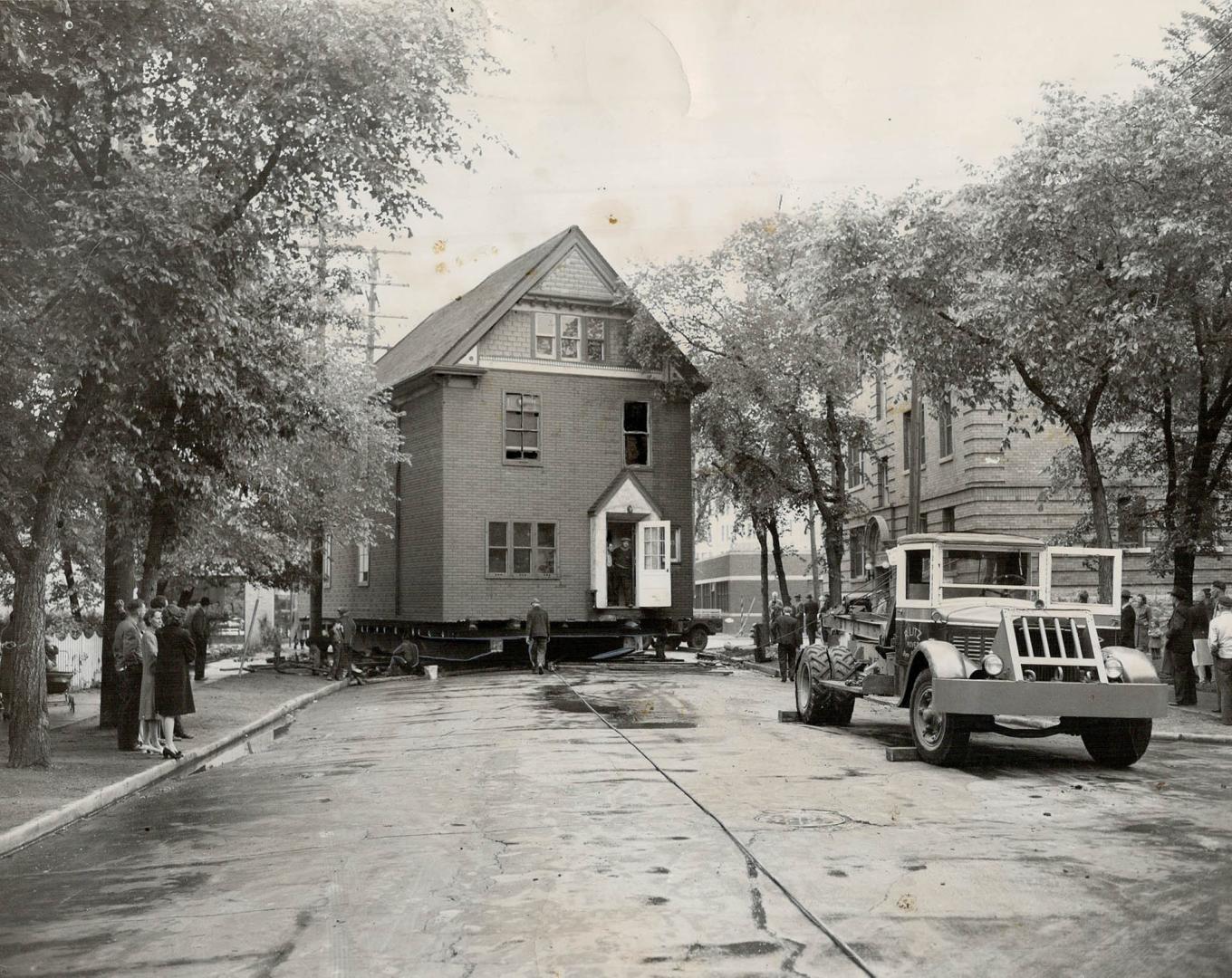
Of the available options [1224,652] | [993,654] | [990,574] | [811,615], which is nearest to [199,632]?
[811,615]

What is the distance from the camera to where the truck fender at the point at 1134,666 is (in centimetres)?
1241

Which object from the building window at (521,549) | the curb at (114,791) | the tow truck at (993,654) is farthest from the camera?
the building window at (521,549)

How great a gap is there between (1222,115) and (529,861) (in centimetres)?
1643

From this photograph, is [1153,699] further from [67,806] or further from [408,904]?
[67,806]

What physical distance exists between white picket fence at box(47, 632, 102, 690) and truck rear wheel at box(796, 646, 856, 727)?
14326 mm

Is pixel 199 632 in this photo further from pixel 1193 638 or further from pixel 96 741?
pixel 1193 638

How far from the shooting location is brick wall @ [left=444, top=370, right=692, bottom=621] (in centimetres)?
3344

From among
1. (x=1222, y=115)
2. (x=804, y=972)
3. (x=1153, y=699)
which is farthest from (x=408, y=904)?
(x=1222, y=115)

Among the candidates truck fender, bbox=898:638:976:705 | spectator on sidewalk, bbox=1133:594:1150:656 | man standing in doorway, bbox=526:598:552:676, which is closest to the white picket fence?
man standing in doorway, bbox=526:598:552:676

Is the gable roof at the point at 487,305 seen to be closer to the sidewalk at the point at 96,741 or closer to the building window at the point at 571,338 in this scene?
the building window at the point at 571,338

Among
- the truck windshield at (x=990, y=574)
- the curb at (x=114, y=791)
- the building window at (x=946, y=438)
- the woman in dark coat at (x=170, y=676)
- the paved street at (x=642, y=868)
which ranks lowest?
the curb at (x=114, y=791)

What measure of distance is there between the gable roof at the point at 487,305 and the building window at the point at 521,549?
15.5 ft

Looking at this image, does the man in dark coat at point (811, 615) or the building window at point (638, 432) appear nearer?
the man in dark coat at point (811, 615)

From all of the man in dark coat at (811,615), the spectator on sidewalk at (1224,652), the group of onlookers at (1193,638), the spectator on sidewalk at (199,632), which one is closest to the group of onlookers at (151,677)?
the group of onlookers at (1193,638)
